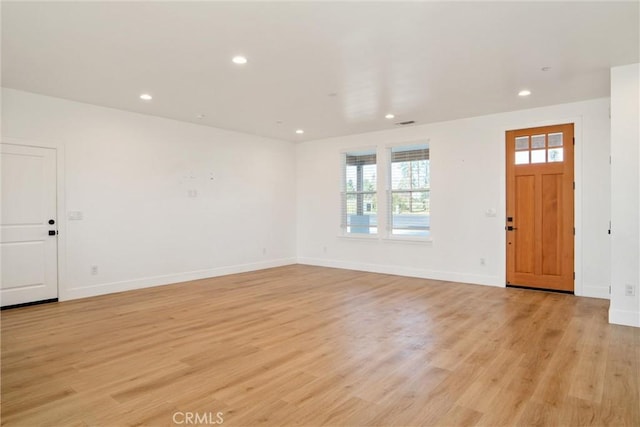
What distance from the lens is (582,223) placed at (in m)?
5.20

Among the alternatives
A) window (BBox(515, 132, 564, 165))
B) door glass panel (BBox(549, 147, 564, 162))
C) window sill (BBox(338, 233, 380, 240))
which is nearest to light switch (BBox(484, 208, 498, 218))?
window (BBox(515, 132, 564, 165))

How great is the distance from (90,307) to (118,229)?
128 centimetres

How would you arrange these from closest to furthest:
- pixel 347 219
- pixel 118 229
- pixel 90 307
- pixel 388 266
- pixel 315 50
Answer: pixel 315 50 < pixel 90 307 < pixel 118 229 < pixel 388 266 < pixel 347 219

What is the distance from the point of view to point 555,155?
5.44m

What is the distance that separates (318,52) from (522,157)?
3849 mm

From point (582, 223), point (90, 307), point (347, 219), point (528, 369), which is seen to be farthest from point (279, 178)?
point (528, 369)

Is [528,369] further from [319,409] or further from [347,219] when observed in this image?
[347,219]

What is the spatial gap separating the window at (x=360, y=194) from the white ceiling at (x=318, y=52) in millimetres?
2150

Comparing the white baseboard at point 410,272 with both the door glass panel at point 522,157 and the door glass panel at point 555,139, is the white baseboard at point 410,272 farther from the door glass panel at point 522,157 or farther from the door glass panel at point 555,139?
the door glass panel at point 555,139

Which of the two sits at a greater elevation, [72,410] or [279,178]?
[279,178]

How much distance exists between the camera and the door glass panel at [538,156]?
5.54 meters

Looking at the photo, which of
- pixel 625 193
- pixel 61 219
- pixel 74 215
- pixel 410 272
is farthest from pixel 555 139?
pixel 61 219
